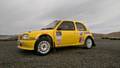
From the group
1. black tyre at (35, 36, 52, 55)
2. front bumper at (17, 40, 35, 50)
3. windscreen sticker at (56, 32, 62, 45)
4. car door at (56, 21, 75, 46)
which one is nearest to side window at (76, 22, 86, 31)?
car door at (56, 21, 75, 46)

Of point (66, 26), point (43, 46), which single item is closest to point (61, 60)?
point (43, 46)

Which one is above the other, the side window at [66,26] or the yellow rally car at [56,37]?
the side window at [66,26]

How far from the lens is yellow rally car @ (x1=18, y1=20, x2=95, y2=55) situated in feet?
26.9

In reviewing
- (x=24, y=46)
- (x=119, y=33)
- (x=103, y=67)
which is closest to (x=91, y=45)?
(x=24, y=46)

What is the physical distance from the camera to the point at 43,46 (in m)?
8.36

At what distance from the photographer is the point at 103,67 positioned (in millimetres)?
5754

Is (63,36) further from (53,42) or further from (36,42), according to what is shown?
(36,42)

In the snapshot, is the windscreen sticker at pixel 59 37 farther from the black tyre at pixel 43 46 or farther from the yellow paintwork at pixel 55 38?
the black tyre at pixel 43 46

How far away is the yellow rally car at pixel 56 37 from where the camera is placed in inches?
323

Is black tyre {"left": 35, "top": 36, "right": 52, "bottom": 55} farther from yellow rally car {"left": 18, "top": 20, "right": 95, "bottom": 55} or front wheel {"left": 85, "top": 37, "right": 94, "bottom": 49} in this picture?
front wheel {"left": 85, "top": 37, "right": 94, "bottom": 49}

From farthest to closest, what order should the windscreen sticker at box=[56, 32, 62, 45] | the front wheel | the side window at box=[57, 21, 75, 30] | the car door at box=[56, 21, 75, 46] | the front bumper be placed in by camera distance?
the front wheel → the side window at box=[57, 21, 75, 30] → the car door at box=[56, 21, 75, 46] → the windscreen sticker at box=[56, 32, 62, 45] → the front bumper

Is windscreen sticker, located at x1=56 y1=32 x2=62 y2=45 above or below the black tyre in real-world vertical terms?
above

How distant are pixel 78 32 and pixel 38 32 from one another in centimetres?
289

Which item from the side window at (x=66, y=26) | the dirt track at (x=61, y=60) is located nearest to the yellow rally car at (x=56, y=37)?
the side window at (x=66, y=26)
